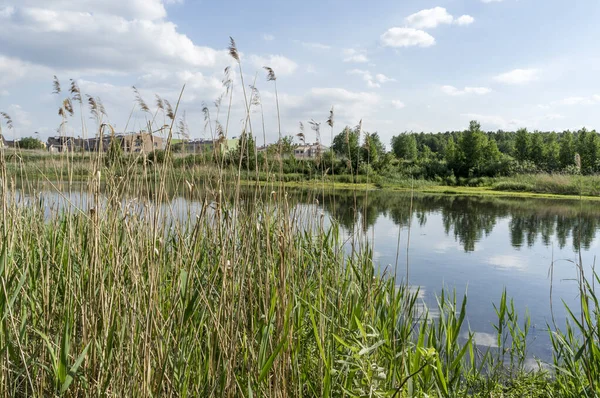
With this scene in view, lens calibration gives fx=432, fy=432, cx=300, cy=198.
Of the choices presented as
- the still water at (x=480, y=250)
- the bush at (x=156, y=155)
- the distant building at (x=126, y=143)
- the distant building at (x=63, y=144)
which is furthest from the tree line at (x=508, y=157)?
the distant building at (x=126, y=143)

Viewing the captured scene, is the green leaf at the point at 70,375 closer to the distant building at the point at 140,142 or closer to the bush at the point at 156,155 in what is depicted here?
the bush at the point at 156,155

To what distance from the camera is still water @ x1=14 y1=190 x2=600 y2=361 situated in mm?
3656

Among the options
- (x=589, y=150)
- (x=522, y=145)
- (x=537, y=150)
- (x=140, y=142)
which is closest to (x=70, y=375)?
(x=140, y=142)

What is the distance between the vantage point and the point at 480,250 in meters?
10.2

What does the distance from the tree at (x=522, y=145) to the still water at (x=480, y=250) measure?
2012 centimetres

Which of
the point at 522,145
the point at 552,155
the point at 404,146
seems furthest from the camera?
the point at 404,146

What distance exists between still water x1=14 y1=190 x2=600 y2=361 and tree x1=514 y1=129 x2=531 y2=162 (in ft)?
66.0

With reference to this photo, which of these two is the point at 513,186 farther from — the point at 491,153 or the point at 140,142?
the point at 140,142

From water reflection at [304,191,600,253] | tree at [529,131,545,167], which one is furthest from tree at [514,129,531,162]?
water reflection at [304,191,600,253]

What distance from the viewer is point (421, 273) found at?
7602mm

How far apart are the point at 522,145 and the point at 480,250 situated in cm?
3184

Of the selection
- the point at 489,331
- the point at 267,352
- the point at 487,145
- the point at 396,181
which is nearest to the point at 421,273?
the point at 489,331

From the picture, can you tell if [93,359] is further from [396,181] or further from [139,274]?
[396,181]

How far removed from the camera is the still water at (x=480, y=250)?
366 cm
